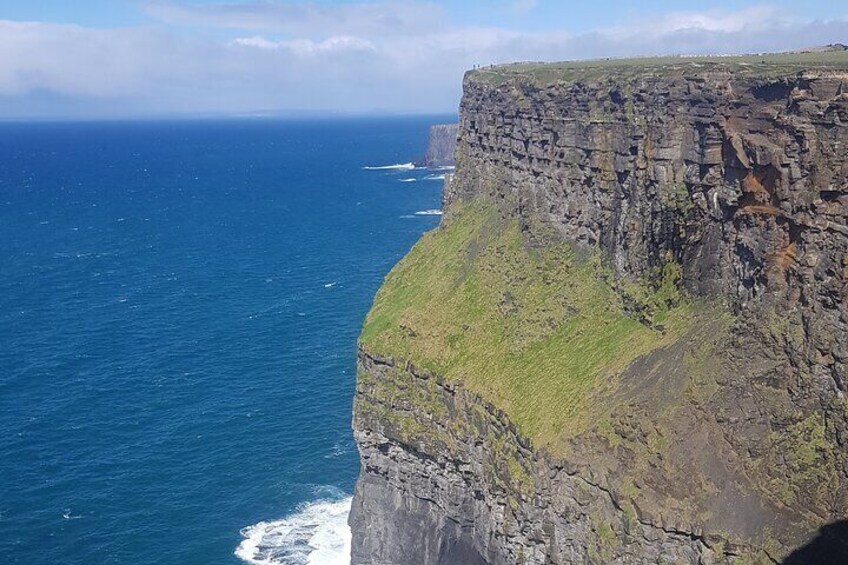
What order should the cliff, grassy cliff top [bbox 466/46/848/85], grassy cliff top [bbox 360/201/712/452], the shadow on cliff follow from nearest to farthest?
the shadow on cliff → the cliff → grassy cliff top [bbox 466/46/848/85] → grassy cliff top [bbox 360/201/712/452]

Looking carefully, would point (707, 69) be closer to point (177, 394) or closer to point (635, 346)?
point (635, 346)

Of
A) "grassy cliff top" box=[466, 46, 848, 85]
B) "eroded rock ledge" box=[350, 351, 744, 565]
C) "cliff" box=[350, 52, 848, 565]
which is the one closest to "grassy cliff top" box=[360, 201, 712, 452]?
"cliff" box=[350, 52, 848, 565]

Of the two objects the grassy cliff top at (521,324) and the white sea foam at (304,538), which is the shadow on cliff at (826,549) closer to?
the grassy cliff top at (521,324)

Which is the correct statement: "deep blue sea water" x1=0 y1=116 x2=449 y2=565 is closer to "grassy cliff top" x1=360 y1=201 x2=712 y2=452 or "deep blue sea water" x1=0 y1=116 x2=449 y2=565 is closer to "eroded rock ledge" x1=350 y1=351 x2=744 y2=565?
"eroded rock ledge" x1=350 y1=351 x2=744 y2=565

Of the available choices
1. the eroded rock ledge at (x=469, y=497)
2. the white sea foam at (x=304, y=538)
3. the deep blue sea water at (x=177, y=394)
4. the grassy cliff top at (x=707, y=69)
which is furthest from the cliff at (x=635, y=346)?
the deep blue sea water at (x=177, y=394)

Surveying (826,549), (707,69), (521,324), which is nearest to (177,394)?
(521,324)

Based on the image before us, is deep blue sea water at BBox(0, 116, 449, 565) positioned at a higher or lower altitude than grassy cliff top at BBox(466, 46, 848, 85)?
lower
